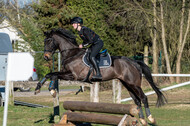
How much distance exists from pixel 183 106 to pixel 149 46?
46.0ft

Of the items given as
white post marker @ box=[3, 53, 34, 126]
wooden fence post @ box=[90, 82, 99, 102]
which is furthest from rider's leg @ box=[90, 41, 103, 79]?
white post marker @ box=[3, 53, 34, 126]

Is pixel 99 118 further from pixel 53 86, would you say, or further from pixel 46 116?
pixel 46 116

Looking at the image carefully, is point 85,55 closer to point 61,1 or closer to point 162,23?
point 162,23

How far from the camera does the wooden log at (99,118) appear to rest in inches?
263

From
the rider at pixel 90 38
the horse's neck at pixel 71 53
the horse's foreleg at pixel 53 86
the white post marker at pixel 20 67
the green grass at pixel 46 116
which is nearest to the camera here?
the white post marker at pixel 20 67

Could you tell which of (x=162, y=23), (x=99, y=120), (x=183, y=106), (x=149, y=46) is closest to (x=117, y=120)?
(x=99, y=120)

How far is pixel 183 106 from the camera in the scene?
12688mm

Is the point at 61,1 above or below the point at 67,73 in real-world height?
above

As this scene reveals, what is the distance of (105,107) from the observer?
7.23 meters

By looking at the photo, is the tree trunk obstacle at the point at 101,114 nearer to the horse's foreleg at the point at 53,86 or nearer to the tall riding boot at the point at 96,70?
the horse's foreleg at the point at 53,86

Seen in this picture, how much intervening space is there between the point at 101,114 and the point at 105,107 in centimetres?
24

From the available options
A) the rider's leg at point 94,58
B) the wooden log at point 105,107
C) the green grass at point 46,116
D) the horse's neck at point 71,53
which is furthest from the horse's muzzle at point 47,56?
the green grass at point 46,116

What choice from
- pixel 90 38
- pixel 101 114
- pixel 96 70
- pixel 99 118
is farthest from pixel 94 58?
pixel 99 118

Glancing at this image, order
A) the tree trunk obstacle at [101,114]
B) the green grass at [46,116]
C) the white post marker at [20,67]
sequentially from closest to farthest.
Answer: the white post marker at [20,67] → the tree trunk obstacle at [101,114] → the green grass at [46,116]
